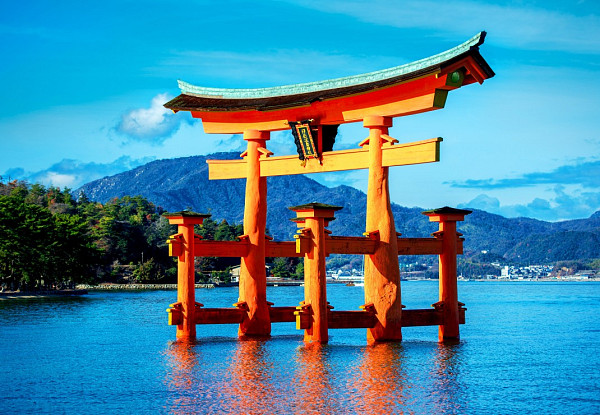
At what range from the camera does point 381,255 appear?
22.0 meters

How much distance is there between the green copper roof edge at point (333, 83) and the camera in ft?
67.2

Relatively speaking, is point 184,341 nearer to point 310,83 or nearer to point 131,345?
point 131,345

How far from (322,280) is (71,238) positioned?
43.5 metres

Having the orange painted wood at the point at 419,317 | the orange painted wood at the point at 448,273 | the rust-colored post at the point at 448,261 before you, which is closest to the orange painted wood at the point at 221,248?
the orange painted wood at the point at 419,317

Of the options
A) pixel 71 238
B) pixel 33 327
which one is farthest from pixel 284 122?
pixel 71 238

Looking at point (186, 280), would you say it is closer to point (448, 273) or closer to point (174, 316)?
point (174, 316)

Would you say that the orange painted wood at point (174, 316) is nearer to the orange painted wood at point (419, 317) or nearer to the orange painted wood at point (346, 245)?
the orange painted wood at point (346, 245)

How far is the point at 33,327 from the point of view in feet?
113

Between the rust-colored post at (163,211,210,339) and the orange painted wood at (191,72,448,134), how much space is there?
3269 mm

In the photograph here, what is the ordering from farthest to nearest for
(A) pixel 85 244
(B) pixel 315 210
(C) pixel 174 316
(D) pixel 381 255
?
(A) pixel 85 244 → (C) pixel 174 316 → (D) pixel 381 255 → (B) pixel 315 210

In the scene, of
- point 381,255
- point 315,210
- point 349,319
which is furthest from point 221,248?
point 381,255

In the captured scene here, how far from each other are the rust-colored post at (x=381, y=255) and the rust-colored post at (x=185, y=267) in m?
4.75

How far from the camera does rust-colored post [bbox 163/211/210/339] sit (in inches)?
909

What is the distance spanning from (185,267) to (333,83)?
6.36 m
